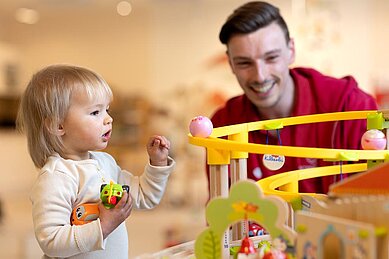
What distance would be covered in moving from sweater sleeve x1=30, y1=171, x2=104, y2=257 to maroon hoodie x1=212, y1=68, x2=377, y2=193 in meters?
0.72

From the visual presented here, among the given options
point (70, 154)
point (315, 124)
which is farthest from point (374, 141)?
point (315, 124)

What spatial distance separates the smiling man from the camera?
1702mm

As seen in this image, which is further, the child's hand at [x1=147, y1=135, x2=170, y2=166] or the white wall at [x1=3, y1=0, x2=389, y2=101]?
the white wall at [x1=3, y1=0, x2=389, y2=101]

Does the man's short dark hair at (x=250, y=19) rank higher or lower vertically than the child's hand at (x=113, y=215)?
higher

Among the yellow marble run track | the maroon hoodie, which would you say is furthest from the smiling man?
the yellow marble run track

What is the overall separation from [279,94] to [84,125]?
32.6 inches

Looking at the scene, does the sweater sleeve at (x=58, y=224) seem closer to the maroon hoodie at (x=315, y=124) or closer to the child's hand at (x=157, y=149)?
the child's hand at (x=157, y=149)

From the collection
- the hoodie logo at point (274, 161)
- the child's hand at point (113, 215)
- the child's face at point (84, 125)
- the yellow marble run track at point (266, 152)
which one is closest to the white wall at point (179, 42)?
the yellow marble run track at point (266, 152)

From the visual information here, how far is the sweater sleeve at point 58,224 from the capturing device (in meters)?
1.01

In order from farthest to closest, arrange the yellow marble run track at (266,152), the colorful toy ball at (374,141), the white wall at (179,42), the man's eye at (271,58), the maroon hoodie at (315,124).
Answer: the white wall at (179,42), the man's eye at (271,58), the maroon hoodie at (315,124), the colorful toy ball at (374,141), the yellow marble run track at (266,152)

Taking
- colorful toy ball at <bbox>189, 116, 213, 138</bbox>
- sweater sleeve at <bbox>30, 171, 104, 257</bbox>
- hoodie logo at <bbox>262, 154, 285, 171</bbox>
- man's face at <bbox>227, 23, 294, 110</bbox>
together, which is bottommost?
sweater sleeve at <bbox>30, 171, 104, 257</bbox>

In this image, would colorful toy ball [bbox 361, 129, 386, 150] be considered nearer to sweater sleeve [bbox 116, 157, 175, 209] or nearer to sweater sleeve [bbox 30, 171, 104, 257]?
sweater sleeve [bbox 116, 157, 175, 209]

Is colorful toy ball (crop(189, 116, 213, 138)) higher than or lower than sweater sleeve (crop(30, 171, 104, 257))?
higher

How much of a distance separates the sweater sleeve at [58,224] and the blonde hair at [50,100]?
8 cm
